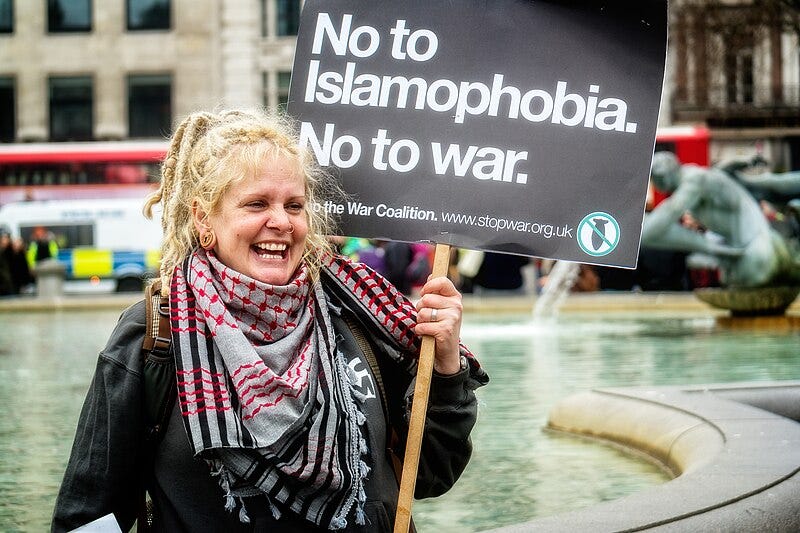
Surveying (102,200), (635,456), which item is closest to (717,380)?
(635,456)

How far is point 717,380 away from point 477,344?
4.06 metres

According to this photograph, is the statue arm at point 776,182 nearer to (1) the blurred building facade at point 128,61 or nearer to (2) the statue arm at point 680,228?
(2) the statue arm at point 680,228

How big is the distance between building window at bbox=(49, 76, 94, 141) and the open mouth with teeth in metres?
37.4

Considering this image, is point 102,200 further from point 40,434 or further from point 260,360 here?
point 260,360

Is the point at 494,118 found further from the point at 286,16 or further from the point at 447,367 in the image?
the point at 286,16

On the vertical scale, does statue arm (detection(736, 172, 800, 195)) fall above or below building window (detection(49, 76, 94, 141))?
below

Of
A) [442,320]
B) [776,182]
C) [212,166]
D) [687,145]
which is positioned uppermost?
[687,145]

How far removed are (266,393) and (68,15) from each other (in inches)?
1517

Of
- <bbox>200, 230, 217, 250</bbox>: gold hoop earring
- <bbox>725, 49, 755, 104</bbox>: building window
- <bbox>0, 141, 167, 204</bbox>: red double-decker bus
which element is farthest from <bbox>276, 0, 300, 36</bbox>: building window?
<bbox>200, 230, 217, 250</bbox>: gold hoop earring

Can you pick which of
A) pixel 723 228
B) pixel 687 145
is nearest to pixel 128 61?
pixel 687 145

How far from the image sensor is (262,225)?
2.62m

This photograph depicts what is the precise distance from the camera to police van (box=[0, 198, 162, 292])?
3016cm

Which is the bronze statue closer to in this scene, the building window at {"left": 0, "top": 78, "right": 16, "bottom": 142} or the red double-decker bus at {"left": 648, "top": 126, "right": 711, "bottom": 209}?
the red double-decker bus at {"left": 648, "top": 126, "right": 711, "bottom": 209}

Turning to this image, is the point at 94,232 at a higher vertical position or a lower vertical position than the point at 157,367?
higher
